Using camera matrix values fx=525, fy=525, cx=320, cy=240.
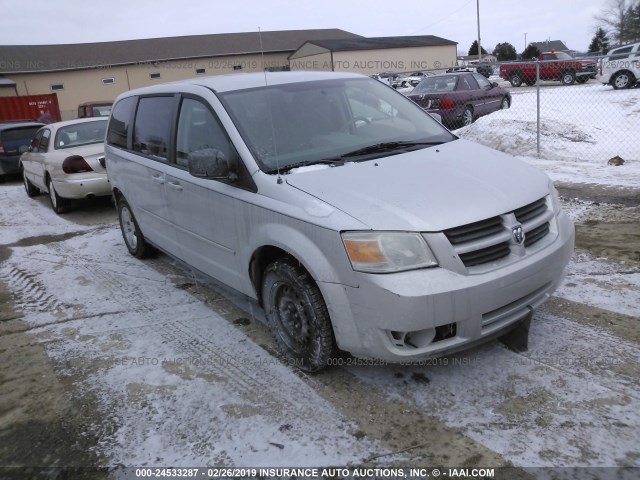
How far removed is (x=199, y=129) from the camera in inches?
160

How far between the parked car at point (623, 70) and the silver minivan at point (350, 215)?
17537mm

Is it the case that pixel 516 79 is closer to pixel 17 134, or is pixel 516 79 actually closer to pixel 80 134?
pixel 17 134


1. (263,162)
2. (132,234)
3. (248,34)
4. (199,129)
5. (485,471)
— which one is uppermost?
(248,34)

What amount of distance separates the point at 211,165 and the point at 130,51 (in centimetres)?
4703

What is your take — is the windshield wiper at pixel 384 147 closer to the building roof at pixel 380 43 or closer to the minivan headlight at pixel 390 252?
the minivan headlight at pixel 390 252

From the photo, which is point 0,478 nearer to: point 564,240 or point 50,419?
point 50,419

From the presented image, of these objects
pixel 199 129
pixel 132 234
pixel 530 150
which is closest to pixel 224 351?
pixel 199 129

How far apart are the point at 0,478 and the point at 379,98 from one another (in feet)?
12.1

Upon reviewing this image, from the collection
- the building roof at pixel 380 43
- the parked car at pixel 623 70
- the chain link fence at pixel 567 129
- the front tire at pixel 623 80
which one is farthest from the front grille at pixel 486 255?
the building roof at pixel 380 43

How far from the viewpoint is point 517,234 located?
9.74 ft

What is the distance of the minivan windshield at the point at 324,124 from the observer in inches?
142

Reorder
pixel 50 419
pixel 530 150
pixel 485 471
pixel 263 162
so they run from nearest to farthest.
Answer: pixel 485 471 < pixel 50 419 < pixel 263 162 < pixel 530 150

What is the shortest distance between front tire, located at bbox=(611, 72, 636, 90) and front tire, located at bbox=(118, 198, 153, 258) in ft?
60.9

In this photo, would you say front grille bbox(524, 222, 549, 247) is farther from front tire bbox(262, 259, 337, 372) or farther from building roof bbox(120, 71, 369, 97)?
building roof bbox(120, 71, 369, 97)
